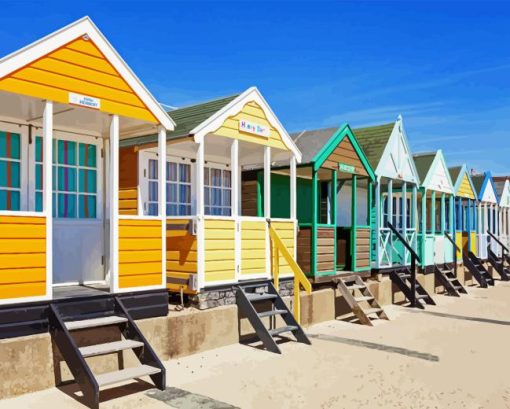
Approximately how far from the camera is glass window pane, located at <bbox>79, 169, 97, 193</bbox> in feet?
26.7

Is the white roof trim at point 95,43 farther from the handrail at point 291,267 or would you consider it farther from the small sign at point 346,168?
the small sign at point 346,168

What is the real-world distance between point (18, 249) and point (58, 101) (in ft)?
5.97

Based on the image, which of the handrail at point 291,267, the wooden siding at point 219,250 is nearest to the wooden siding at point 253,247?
the handrail at point 291,267

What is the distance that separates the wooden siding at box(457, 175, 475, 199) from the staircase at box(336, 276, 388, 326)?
897 cm

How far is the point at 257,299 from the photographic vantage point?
332 inches

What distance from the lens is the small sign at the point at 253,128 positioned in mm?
8995

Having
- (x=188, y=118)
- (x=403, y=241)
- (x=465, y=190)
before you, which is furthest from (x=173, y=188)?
(x=465, y=190)

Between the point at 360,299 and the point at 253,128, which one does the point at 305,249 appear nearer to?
the point at 360,299

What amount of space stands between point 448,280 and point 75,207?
37.9 feet

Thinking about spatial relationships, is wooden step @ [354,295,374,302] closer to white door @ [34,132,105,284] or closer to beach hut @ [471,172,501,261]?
white door @ [34,132,105,284]

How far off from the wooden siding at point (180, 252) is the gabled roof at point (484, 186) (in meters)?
16.3

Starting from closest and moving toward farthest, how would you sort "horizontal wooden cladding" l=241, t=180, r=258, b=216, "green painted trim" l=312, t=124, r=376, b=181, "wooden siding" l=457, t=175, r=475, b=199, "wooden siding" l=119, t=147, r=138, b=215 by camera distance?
"wooden siding" l=119, t=147, r=138, b=215 < "green painted trim" l=312, t=124, r=376, b=181 < "horizontal wooden cladding" l=241, t=180, r=258, b=216 < "wooden siding" l=457, t=175, r=475, b=199

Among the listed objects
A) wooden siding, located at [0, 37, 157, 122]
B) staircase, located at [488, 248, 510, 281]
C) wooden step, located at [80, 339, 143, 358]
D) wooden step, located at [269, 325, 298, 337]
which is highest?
wooden siding, located at [0, 37, 157, 122]

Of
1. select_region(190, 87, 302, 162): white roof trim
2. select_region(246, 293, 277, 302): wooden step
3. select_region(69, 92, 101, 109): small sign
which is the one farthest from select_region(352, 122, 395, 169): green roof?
select_region(69, 92, 101, 109): small sign
